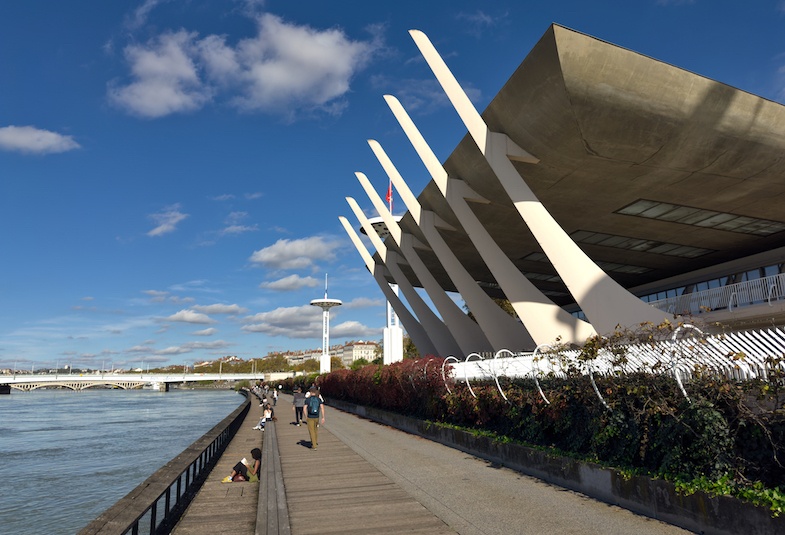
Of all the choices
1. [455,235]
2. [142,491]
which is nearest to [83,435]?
[455,235]

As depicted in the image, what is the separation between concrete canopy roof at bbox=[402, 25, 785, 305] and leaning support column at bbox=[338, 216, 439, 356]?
12.7 m

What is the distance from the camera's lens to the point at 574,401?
8508 mm

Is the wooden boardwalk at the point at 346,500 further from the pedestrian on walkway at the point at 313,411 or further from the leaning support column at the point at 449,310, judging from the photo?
the leaning support column at the point at 449,310

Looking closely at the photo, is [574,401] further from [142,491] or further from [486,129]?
[486,129]

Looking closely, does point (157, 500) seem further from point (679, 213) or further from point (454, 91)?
point (679, 213)

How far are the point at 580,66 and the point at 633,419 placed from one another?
10.8 m

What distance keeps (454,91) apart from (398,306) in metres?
20.2

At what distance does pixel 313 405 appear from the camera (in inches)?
516

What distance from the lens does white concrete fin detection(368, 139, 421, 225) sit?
27.5 metres

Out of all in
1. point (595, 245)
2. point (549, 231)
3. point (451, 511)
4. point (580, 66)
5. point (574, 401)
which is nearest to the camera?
point (451, 511)

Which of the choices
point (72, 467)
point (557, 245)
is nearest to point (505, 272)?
point (557, 245)

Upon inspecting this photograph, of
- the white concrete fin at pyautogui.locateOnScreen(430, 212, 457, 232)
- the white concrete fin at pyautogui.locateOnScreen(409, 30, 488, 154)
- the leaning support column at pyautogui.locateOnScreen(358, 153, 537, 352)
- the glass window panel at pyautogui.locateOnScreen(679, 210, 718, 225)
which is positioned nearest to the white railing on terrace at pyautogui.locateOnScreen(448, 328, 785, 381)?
the white concrete fin at pyautogui.locateOnScreen(409, 30, 488, 154)

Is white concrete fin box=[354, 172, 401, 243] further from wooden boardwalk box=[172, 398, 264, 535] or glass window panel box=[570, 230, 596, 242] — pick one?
wooden boardwalk box=[172, 398, 264, 535]

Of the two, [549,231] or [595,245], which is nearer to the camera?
[549,231]
